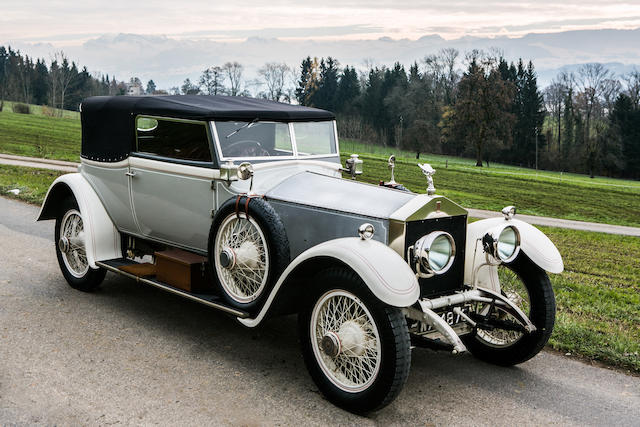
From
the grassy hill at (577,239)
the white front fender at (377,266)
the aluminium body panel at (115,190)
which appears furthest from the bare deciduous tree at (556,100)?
the white front fender at (377,266)

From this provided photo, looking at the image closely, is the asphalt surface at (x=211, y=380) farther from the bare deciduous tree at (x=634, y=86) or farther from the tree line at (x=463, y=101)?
the bare deciduous tree at (x=634, y=86)

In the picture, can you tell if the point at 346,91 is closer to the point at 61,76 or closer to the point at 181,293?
the point at 61,76

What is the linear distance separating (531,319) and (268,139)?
2.82 metres

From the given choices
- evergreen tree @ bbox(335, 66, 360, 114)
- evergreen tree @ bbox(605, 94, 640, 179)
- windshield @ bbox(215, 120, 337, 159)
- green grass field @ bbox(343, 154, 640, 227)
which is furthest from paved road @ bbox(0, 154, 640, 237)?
evergreen tree @ bbox(335, 66, 360, 114)

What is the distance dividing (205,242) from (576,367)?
11.2 feet

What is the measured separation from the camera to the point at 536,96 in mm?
71938

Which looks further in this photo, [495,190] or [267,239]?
[495,190]

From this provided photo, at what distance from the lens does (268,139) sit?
5.78 m

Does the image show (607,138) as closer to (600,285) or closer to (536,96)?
(536,96)

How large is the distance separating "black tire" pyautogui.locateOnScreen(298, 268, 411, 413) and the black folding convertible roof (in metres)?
1.96

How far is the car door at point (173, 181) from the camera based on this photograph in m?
5.59

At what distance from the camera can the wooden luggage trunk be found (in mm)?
5547

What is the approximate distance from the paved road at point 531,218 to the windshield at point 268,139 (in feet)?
41.1

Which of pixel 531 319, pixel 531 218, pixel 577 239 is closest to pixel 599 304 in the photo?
pixel 531 319
